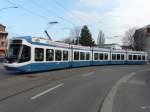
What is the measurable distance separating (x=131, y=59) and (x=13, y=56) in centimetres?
4057

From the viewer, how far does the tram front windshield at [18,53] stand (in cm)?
2342

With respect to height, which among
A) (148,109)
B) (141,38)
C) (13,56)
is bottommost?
(148,109)

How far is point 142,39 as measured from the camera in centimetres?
12494

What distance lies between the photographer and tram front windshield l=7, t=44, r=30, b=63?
922 inches

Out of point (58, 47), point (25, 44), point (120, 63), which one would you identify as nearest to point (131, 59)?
point (120, 63)

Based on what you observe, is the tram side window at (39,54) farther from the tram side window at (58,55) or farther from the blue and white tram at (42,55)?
the tram side window at (58,55)

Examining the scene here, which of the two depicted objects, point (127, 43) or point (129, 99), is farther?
point (127, 43)

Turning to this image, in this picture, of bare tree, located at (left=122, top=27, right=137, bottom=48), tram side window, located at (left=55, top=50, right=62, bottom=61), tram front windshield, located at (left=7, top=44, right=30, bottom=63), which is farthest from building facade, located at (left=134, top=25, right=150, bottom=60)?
tram front windshield, located at (left=7, top=44, right=30, bottom=63)

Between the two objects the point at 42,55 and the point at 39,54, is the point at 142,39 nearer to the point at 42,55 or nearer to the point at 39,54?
the point at 42,55

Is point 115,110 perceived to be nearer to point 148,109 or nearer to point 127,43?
point 148,109

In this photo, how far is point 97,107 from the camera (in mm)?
9523

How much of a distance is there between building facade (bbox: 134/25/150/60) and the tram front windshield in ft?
321

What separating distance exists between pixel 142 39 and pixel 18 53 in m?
107

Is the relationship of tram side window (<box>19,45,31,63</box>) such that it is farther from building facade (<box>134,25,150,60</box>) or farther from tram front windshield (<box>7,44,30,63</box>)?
building facade (<box>134,25,150,60</box>)
